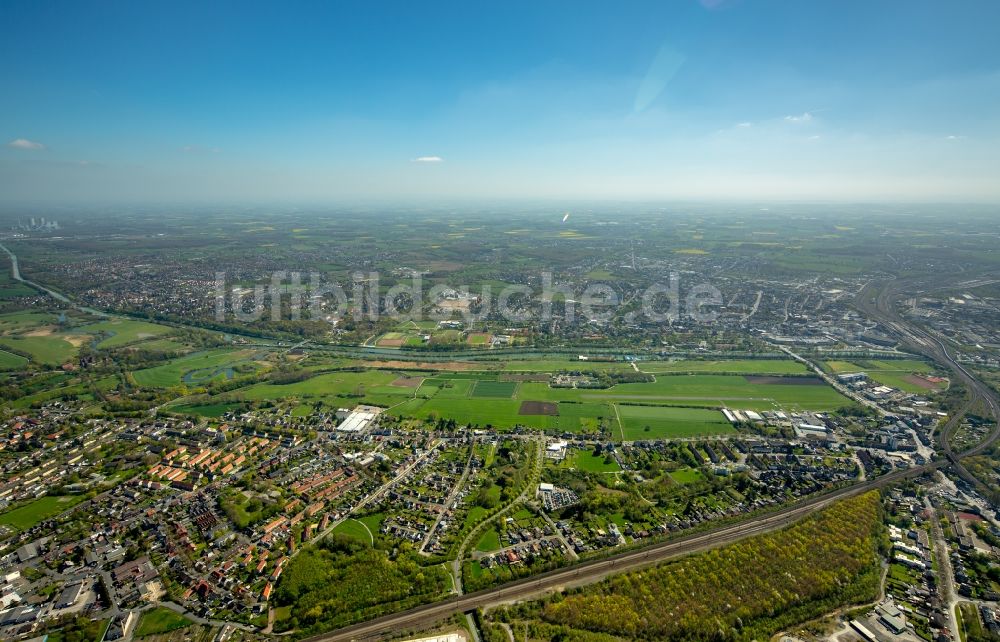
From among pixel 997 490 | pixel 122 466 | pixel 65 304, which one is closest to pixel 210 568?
pixel 122 466

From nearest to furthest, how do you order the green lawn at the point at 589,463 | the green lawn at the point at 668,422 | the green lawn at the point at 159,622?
the green lawn at the point at 159,622 < the green lawn at the point at 589,463 < the green lawn at the point at 668,422

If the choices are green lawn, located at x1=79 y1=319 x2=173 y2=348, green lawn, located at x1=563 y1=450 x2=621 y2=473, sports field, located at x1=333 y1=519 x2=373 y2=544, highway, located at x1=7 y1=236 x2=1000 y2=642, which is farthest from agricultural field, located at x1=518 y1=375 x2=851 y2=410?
green lawn, located at x1=79 y1=319 x2=173 y2=348

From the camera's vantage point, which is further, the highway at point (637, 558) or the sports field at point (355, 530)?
the sports field at point (355, 530)

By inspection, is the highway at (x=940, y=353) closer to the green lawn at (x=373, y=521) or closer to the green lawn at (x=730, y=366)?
the green lawn at (x=730, y=366)

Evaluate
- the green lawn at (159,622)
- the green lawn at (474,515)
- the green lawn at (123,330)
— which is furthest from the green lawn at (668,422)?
the green lawn at (123,330)

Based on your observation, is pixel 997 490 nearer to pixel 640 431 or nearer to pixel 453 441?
pixel 640 431

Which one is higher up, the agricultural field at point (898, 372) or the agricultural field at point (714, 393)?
the agricultural field at point (898, 372)

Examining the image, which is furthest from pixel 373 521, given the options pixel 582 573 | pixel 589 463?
pixel 589 463
